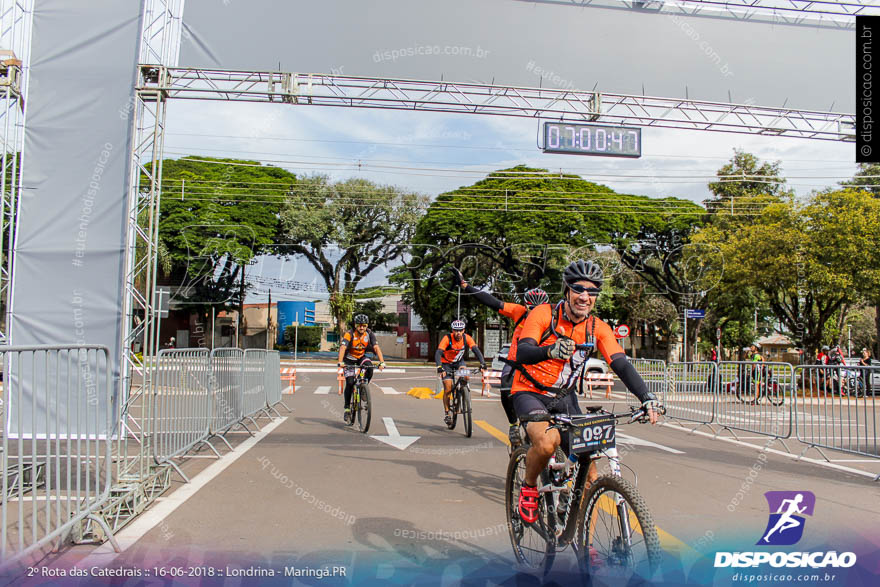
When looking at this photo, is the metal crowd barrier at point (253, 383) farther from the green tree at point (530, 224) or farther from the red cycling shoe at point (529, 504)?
the green tree at point (530, 224)

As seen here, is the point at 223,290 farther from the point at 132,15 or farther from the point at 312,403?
the point at 132,15

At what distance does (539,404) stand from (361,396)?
259 inches

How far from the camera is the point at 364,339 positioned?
11.1 m

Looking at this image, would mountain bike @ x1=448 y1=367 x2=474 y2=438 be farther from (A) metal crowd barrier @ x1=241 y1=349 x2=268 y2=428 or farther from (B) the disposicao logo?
(B) the disposicao logo

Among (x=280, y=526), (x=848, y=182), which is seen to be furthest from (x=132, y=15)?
(x=848, y=182)

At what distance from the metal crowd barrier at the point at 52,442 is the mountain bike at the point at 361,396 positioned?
18.2ft

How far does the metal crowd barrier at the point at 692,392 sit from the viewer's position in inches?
522

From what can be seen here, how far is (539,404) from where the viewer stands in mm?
4469

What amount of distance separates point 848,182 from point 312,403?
25.3 meters

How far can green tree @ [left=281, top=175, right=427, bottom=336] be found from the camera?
144ft

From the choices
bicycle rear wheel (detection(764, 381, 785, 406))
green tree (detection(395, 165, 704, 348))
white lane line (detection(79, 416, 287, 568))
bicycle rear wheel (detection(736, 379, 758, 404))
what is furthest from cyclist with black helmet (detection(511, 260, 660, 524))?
green tree (detection(395, 165, 704, 348))

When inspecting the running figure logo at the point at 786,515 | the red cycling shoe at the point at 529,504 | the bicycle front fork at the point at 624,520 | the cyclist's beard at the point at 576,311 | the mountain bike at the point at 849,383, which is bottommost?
the running figure logo at the point at 786,515

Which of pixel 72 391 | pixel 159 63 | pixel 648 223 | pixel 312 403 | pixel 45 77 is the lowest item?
pixel 312 403

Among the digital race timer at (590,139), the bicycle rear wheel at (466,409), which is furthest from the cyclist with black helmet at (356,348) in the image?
the digital race timer at (590,139)
